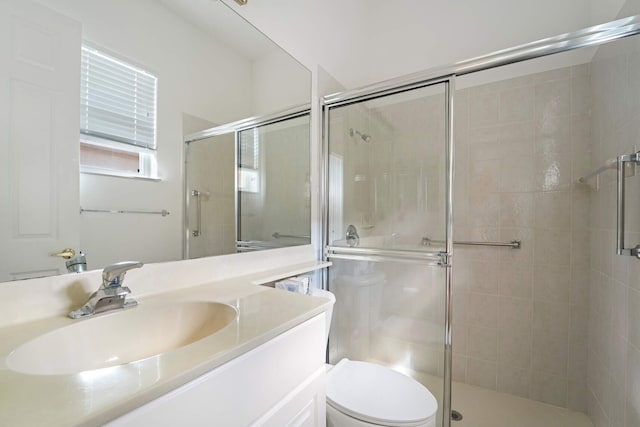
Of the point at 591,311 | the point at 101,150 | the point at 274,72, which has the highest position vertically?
the point at 274,72

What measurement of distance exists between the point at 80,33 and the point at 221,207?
25.9 inches

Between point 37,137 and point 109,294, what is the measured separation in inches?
16.9

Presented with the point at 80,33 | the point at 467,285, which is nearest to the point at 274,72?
the point at 80,33

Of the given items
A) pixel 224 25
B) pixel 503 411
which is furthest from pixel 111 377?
pixel 503 411

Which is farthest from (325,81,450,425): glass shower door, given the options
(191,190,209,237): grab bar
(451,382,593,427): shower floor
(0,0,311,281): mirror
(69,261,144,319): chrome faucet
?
(69,261,144,319): chrome faucet

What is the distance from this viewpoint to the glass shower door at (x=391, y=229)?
1.44 m

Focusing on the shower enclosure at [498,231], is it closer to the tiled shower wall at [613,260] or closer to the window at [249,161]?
the tiled shower wall at [613,260]

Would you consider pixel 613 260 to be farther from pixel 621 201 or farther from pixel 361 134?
pixel 361 134

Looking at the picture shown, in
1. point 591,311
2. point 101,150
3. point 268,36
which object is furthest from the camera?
point 591,311

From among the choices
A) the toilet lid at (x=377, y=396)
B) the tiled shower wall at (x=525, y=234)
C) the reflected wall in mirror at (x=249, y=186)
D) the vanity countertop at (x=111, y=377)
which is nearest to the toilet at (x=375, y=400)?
the toilet lid at (x=377, y=396)

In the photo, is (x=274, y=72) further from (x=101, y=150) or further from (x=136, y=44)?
(x=101, y=150)

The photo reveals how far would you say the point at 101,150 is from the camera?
2.68 ft

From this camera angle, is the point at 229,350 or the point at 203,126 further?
the point at 203,126

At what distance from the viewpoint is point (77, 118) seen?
2.53ft
